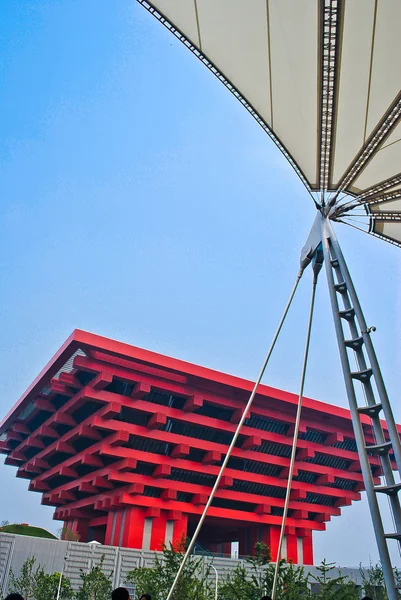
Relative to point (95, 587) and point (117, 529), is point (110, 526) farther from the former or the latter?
point (95, 587)

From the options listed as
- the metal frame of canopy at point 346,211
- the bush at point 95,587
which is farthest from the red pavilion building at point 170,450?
the metal frame of canopy at point 346,211

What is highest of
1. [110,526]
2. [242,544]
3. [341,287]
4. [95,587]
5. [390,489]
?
[242,544]

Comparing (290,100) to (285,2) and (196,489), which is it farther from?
(196,489)

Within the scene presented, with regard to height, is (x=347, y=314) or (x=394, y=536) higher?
(x=347, y=314)

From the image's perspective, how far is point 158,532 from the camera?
137ft

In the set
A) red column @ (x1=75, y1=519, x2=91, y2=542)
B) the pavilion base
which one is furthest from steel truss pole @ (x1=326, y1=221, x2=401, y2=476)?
red column @ (x1=75, y1=519, x2=91, y2=542)

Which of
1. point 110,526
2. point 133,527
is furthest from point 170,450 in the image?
point 110,526

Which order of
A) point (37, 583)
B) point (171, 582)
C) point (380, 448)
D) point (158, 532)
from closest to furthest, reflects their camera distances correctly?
point (380, 448)
point (171, 582)
point (37, 583)
point (158, 532)

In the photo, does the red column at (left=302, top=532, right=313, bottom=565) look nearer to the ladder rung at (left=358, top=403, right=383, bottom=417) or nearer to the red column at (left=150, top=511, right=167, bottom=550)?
the red column at (left=150, top=511, right=167, bottom=550)

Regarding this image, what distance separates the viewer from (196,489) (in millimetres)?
43875

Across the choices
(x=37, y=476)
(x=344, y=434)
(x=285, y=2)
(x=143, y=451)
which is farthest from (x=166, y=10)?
(x=37, y=476)

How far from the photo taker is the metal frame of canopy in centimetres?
895

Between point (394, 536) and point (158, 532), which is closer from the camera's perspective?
point (394, 536)

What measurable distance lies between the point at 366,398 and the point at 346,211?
5004mm
